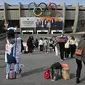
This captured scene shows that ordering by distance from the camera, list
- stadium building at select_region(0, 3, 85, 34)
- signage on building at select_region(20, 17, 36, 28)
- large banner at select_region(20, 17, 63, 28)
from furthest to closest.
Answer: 1. stadium building at select_region(0, 3, 85, 34)
2. signage on building at select_region(20, 17, 36, 28)
3. large banner at select_region(20, 17, 63, 28)

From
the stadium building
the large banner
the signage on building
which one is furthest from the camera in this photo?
the stadium building

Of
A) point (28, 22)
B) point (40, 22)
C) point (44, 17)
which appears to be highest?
point (44, 17)

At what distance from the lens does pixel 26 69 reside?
42.3 ft

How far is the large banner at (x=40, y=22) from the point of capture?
118681 mm

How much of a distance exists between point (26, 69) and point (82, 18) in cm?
12212

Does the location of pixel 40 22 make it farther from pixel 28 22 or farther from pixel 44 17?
pixel 28 22

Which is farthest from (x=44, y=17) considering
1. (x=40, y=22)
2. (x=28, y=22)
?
(x=28, y=22)

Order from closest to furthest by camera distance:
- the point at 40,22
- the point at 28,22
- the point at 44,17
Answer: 1. the point at 40,22
2. the point at 28,22
3. the point at 44,17

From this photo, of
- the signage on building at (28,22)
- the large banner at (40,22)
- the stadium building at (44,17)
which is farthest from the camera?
the stadium building at (44,17)

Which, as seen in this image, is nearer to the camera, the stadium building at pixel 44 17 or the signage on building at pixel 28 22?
the signage on building at pixel 28 22

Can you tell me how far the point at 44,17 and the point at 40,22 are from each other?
11.2ft

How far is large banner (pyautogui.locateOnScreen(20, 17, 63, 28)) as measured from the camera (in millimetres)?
118681

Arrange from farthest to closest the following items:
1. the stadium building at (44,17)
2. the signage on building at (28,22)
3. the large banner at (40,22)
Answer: the stadium building at (44,17), the signage on building at (28,22), the large banner at (40,22)

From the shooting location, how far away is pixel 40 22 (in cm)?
11950
